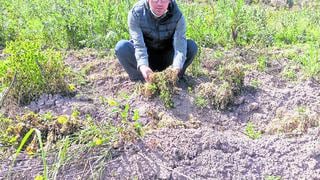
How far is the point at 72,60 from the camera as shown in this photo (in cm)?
500

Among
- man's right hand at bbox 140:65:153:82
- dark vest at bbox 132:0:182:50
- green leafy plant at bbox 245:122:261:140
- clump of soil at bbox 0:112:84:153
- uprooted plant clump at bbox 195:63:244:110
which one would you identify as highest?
dark vest at bbox 132:0:182:50

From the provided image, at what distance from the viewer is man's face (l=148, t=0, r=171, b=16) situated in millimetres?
3840

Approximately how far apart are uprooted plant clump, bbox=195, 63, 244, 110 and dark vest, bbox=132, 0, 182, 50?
603mm

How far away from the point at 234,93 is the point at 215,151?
1.42 metres

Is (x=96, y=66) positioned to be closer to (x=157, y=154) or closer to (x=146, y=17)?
(x=146, y=17)

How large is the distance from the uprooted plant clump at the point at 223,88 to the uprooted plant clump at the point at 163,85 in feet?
0.91

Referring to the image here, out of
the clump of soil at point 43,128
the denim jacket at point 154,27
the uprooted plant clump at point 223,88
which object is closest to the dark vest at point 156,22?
the denim jacket at point 154,27

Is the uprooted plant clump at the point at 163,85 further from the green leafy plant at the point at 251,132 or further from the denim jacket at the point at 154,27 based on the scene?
the green leafy plant at the point at 251,132

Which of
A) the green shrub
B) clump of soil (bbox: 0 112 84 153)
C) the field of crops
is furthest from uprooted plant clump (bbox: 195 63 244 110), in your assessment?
clump of soil (bbox: 0 112 84 153)

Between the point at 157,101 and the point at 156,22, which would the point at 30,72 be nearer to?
the point at 157,101

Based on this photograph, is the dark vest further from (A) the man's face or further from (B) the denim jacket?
(A) the man's face

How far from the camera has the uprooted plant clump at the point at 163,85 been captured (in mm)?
3797

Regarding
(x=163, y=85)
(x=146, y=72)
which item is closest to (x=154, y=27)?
(x=146, y=72)

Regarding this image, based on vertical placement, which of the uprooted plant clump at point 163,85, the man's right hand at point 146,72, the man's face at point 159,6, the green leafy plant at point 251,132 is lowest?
the green leafy plant at point 251,132
